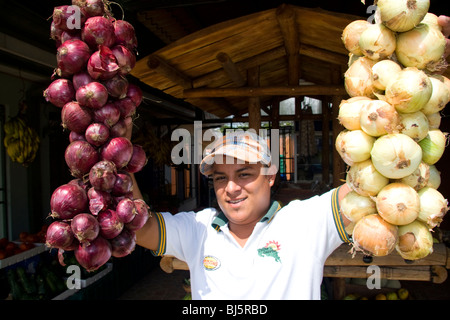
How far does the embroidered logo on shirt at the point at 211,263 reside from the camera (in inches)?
67.4

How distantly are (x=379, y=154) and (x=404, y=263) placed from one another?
1.84 m

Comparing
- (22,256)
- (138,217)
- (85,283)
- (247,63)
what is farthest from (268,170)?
(22,256)

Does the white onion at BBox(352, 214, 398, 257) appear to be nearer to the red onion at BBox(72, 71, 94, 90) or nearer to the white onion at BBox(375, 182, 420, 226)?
the white onion at BBox(375, 182, 420, 226)

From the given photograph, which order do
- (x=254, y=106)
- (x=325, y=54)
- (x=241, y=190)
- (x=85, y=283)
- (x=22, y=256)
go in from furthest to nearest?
(x=85, y=283) → (x=22, y=256) → (x=254, y=106) → (x=325, y=54) → (x=241, y=190)

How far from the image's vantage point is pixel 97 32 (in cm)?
119

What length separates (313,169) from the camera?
12.0 meters

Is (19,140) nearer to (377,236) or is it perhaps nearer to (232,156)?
(232,156)

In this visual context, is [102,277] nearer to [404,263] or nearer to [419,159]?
[404,263]

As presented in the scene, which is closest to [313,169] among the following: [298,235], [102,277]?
[102,277]

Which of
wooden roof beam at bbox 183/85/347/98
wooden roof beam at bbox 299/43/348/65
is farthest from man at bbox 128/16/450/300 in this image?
wooden roof beam at bbox 299/43/348/65

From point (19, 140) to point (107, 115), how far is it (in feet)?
11.6

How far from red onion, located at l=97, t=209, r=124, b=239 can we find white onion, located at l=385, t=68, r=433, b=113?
42.1 inches
